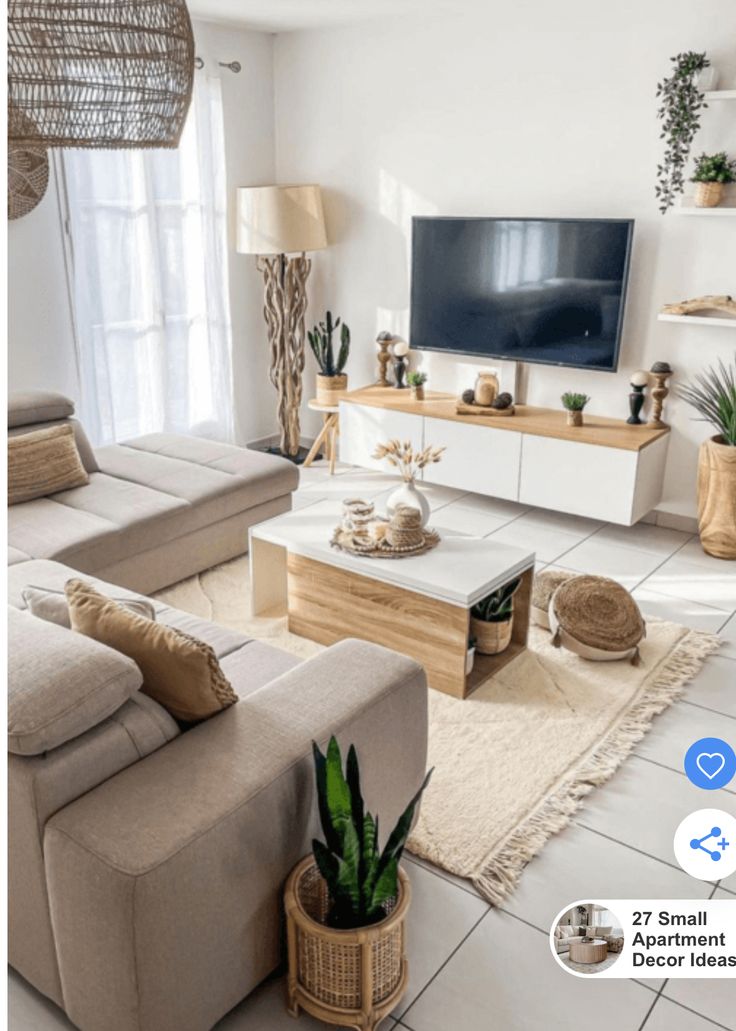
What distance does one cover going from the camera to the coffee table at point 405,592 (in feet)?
9.45

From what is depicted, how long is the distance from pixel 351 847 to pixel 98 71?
52.2 inches

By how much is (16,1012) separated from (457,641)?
159 centimetres

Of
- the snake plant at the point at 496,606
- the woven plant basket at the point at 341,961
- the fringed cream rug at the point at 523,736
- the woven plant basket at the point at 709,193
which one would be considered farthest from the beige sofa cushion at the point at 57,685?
the woven plant basket at the point at 709,193

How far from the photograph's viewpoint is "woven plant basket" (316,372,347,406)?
5.31m

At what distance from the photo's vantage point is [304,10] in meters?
4.56

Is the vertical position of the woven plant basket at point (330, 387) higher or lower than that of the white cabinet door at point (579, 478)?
higher

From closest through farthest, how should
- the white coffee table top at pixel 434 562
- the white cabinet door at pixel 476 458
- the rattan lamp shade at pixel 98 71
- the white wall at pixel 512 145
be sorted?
1. the rattan lamp shade at pixel 98 71
2. the white coffee table top at pixel 434 562
3. the white wall at pixel 512 145
4. the white cabinet door at pixel 476 458

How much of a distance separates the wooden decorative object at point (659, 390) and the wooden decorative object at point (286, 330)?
2.13m

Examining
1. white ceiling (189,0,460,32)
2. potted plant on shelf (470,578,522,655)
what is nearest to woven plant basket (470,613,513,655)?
potted plant on shelf (470,578,522,655)

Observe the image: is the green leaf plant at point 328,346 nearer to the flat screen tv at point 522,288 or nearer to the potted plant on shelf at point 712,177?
the flat screen tv at point 522,288

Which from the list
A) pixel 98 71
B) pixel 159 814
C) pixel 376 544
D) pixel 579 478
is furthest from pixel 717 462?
pixel 98 71

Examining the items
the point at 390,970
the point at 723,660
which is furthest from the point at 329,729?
the point at 723,660

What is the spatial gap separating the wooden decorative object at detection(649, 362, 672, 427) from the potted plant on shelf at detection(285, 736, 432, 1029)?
10.0ft

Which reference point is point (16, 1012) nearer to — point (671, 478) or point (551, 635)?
point (551, 635)
